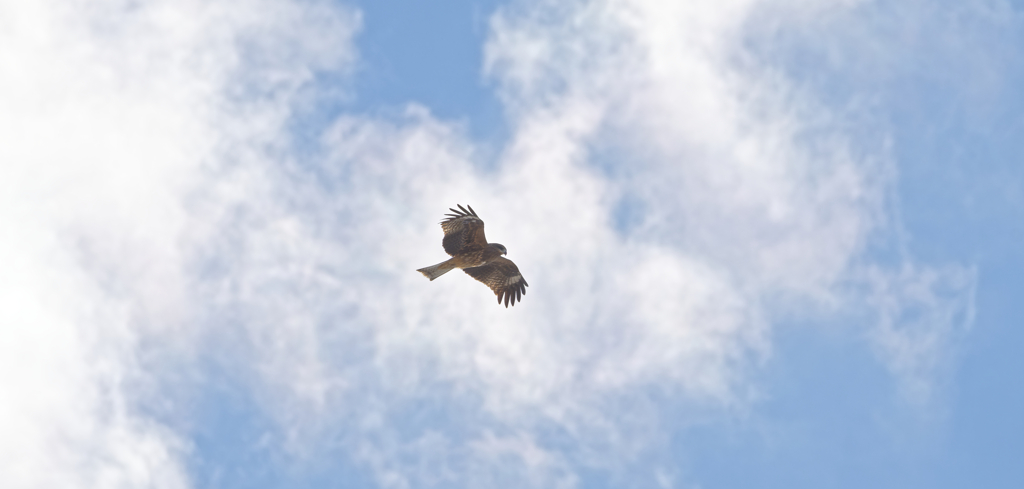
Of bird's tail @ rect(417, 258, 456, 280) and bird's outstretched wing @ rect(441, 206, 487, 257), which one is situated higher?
bird's outstretched wing @ rect(441, 206, 487, 257)

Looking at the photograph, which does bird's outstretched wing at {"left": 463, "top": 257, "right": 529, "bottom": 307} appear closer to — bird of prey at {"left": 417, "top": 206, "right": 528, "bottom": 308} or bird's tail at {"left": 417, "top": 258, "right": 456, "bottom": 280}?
bird of prey at {"left": 417, "top": 206, "right": 528, "bottom": 308}

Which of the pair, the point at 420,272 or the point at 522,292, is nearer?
the point at 420,272

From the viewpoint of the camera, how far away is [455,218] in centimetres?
3219

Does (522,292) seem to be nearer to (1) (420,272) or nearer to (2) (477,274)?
(2) (477,274)

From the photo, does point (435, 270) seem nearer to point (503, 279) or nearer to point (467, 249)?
point (467, 249)

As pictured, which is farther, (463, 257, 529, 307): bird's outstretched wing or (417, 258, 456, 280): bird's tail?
(463, 257, 529, 307): bird's outstretched wing

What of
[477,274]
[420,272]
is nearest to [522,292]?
[477,274]

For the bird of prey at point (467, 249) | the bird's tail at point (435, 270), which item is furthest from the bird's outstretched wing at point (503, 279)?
the bird's tail at point (435, 270)

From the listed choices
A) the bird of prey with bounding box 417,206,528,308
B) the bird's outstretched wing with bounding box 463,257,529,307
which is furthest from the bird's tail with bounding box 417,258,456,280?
the bird's outstretched wing with bounding box 463,257,529,307

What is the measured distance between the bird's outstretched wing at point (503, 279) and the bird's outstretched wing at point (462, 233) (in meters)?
1.36

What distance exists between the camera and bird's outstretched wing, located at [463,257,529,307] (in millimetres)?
33625

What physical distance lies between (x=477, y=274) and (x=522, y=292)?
1504mm

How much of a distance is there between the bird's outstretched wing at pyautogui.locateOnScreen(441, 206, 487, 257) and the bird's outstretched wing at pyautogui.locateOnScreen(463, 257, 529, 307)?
1364 mm

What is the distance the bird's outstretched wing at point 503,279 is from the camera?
110ft
